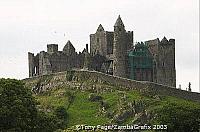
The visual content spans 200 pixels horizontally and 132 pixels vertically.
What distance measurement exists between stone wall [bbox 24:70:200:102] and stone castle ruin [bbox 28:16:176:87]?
516 cm

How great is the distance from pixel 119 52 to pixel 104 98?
12.3m

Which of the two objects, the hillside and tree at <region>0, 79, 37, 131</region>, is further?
the hillside

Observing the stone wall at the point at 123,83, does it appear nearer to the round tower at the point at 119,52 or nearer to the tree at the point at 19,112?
the round tower at the point at 119,52

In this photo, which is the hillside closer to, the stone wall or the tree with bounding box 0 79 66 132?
the stone wall

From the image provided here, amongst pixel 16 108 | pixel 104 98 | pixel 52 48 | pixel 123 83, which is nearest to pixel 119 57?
pixel 123 83

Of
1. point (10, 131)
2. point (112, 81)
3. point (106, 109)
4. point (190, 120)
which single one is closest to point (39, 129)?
point (10, 131)

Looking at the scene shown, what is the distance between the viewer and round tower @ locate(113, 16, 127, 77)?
127m

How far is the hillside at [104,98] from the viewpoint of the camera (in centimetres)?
11000

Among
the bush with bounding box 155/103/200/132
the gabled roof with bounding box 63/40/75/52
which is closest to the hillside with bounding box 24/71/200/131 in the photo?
the bush with bounding box 155/103/200/132

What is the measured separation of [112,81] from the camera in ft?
397

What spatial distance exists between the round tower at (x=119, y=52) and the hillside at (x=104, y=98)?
17.5 feet

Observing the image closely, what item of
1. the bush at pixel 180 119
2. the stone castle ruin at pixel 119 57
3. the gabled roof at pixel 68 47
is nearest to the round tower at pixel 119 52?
the stone castle ruin at pixel 119 57

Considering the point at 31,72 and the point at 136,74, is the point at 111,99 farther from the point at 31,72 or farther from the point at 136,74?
the point at 31,72

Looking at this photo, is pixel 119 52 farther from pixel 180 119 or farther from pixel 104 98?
pixel 180 119
